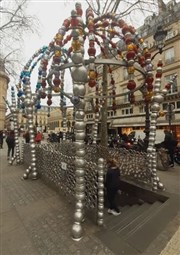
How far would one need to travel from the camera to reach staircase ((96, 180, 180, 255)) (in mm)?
3316

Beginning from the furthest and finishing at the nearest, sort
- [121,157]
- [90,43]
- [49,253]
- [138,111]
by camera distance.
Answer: [138,111], [121,157], [90,43], [49,253]

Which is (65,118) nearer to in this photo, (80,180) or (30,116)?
(30,116)

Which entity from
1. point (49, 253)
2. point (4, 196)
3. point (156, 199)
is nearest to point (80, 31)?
point (49, 253)

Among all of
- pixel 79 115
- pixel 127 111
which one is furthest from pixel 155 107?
pixel 127 111

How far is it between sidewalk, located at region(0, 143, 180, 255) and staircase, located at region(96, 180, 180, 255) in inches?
5.5

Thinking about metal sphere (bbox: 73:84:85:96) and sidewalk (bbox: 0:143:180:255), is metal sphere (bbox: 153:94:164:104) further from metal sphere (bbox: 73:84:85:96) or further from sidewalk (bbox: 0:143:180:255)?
metal sphere (bbox: 73:84:85:96)

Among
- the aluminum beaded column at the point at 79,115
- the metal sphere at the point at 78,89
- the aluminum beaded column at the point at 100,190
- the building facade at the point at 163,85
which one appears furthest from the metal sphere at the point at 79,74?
the building facade at the point at 163,85

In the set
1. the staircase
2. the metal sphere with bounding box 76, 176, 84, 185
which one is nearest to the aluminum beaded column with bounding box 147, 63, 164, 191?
the staircase

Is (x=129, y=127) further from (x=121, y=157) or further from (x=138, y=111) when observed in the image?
(x=121, y=157)

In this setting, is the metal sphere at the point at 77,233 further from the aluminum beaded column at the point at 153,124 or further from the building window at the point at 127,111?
the building window at the point at 127,111

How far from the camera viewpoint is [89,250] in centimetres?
323

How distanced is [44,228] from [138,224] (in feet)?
6.47

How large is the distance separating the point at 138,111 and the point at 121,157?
75.1ft

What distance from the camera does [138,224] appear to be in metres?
4.21
